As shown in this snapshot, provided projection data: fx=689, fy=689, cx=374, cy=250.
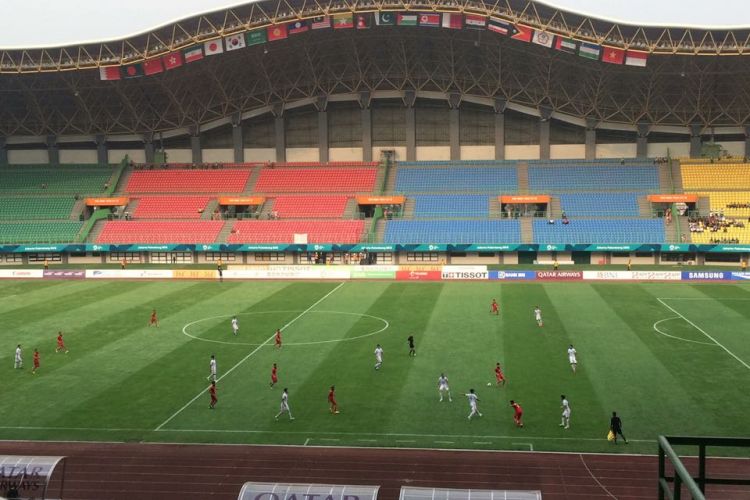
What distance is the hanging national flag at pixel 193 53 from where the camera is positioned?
227 feet

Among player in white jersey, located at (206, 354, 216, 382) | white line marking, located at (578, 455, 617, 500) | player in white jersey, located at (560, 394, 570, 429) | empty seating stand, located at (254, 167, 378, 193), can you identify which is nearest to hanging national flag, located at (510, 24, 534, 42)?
empty seating stand, located at (254, 167, 378, 193)

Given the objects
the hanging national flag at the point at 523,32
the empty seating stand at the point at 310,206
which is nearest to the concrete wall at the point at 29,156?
the empty seating stand at the point at 310,206

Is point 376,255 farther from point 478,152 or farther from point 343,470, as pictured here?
point 343,470

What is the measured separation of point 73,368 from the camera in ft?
107

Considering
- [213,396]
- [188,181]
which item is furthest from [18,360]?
[188,181]

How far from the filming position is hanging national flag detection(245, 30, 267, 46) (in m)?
67.2

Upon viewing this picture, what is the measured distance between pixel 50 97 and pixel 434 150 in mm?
46219

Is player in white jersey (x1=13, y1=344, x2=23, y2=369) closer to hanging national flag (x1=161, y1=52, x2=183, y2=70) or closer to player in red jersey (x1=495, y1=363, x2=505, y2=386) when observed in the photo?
player in red jersey (x1=495, y1=363, x2=505, y2=386)

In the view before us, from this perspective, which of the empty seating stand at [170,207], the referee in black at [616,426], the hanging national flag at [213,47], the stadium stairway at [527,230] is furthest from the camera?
the empty seating stand at [170,207]

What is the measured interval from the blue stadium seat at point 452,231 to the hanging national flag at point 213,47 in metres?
24.5

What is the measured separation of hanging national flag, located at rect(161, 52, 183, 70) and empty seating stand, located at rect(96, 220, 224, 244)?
1683 centimetres

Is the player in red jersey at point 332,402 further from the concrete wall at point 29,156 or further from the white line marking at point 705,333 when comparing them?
the concrete wall at point 29,156

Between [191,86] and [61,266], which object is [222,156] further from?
[61,266]

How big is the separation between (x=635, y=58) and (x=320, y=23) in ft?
98.1
